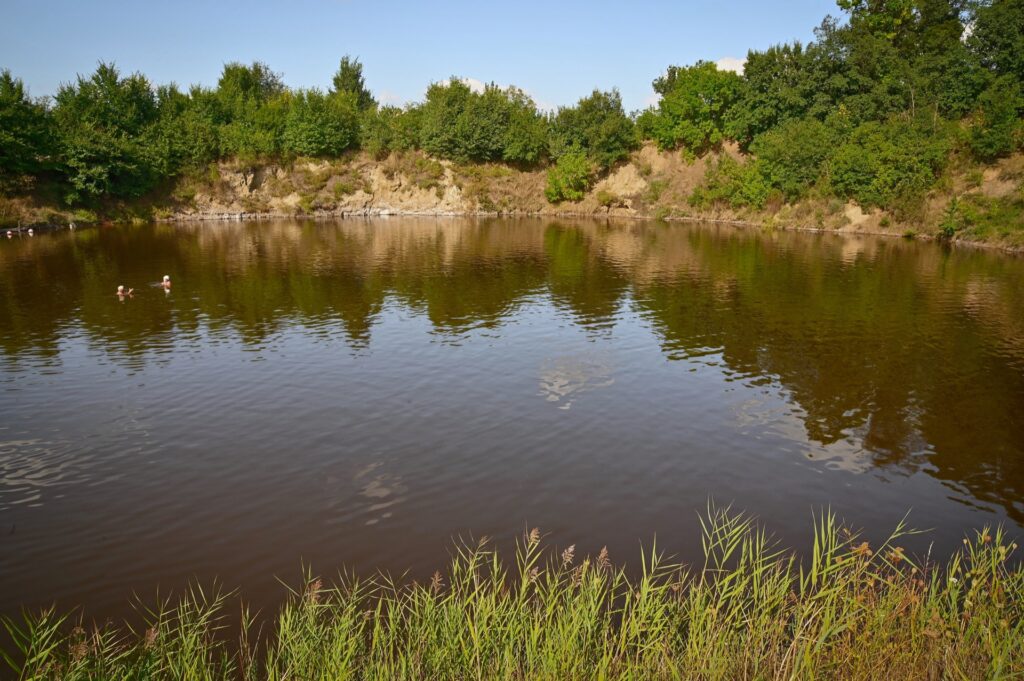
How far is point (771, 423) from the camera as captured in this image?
2048 cm

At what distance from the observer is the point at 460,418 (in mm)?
20625

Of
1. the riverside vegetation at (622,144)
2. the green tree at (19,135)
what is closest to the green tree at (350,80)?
the riverside vegetation at (622,144)

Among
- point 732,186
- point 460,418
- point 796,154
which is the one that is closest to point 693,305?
point 460,418

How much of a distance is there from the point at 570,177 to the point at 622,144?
9886 millimetres

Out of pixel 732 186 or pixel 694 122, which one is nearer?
pixel 732 186

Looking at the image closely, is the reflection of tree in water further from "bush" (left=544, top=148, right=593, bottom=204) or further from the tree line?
A: "bush" (left=544, top=148, right=593, bottom=204)

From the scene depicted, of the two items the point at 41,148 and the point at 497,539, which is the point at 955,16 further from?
the point at 41,148

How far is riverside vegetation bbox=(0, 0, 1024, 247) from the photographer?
2616 inches

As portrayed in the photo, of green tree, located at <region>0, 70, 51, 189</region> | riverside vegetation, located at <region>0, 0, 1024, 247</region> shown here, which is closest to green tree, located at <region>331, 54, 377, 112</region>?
riverside vegetation, located at <region>0, 0, 1024, 247</region>

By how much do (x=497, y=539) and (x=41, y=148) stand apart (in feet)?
277

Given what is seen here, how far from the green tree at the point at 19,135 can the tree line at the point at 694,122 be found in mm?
183

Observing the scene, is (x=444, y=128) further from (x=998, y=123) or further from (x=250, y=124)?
(x=998, y=123)

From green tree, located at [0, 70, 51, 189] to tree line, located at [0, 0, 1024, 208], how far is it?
0.60 feet

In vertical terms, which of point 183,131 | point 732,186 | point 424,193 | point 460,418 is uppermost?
point 183,131
